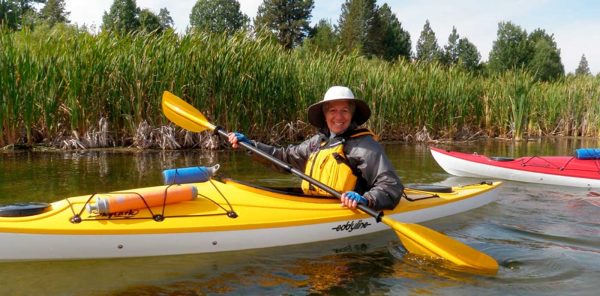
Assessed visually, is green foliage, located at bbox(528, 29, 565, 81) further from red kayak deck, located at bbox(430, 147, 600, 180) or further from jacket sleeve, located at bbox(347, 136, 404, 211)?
jacket sleeve, located at bbox(347, 136, 404, 211)

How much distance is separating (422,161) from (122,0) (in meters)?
47.6

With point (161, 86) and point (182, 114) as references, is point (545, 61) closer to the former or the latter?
point (161, 86)

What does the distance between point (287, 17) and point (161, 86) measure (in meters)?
39.3

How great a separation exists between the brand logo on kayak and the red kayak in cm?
377

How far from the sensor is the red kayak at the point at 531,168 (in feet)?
22.8

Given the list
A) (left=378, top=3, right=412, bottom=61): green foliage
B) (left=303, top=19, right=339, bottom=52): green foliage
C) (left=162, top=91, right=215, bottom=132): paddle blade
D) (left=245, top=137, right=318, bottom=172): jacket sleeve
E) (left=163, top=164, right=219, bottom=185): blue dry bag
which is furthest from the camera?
(left=378, top=3, right=412, bottom=61): green foliage

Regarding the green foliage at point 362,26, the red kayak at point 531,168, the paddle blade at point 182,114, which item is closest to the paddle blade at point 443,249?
the paddle blade at point 182,114

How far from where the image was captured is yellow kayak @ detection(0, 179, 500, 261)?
10.5 ft

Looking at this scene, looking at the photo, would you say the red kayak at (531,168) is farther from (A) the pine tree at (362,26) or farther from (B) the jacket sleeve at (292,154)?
(A) the pine tree at (362,26)

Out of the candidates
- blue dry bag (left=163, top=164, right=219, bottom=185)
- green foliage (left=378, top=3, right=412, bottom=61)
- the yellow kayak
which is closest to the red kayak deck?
the yellow kayak

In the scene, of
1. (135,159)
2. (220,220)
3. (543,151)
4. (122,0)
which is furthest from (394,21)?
(220,220)

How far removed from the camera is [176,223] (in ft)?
11.4

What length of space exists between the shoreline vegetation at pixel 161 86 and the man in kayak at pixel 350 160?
5165mm

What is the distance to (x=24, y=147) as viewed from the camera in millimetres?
8523
